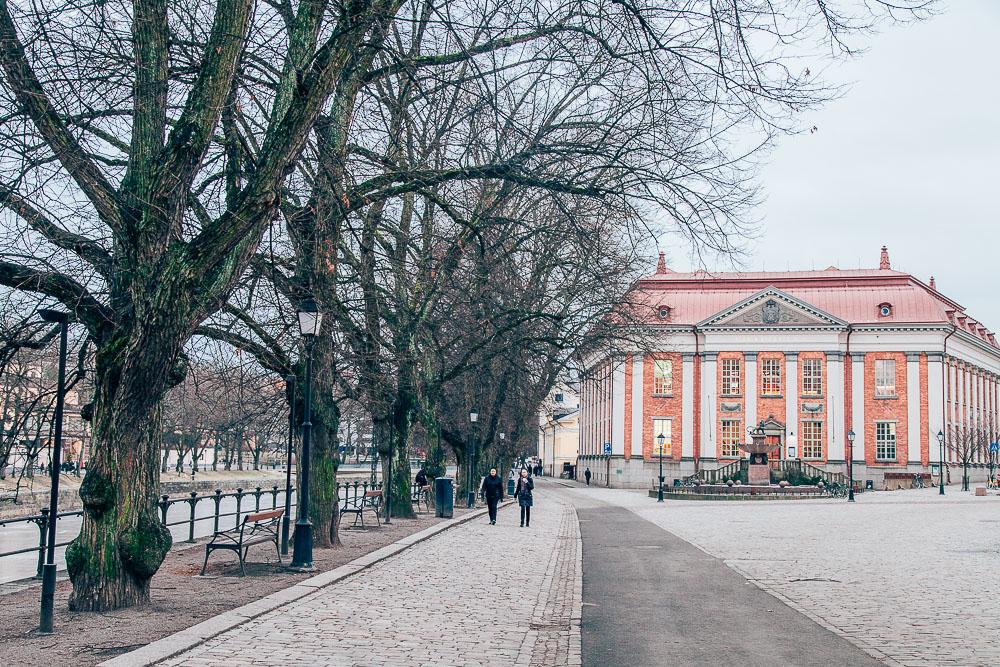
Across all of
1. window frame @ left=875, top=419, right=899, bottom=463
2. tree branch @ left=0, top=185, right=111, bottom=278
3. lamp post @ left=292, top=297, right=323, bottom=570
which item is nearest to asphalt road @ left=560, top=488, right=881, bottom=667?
lamp post @ left=292, top=297, right=323, bottom=570

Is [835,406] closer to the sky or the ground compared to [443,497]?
closer to the sky

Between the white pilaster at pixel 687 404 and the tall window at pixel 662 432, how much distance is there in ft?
3.26

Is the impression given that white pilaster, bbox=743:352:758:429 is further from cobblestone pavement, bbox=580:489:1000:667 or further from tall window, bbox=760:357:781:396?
cobblestone pavement, bbox=580:489:1000:667

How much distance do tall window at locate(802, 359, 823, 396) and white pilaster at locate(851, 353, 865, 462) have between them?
7.60ft

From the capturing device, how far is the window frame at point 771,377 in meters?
83.4

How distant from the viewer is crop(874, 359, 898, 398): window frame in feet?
267

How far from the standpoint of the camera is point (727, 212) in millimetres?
14141

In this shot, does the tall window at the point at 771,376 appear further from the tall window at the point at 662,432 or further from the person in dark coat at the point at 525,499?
the person in dark coat at the point at 525,499

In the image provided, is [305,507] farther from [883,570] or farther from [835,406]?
[835,406]

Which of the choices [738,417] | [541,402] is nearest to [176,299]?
[541,402]

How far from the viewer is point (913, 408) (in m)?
A: 80.6

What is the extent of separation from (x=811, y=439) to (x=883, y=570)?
66.4 meters

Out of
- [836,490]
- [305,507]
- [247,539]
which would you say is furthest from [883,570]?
[836,490]

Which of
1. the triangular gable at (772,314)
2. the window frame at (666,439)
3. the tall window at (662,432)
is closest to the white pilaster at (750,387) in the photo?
the triangular gable at (772,314)
